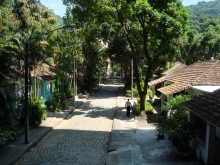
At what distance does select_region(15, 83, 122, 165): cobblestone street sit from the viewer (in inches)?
553

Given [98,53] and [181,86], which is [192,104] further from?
[98,53]

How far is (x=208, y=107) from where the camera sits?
40.9 feet

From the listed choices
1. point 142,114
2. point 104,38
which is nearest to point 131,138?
point 142,114

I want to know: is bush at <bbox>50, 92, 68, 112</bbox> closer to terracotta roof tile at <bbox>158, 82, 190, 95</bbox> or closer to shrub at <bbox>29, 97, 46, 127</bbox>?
shrub at <bbox>29, 97, 46, 127</bbox>

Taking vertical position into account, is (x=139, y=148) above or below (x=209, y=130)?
below

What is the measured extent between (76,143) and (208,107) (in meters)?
7.87

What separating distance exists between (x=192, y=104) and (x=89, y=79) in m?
30.6

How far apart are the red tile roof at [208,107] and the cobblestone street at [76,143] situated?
16.1ft

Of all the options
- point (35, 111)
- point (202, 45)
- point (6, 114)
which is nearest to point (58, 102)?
point (35, 111)

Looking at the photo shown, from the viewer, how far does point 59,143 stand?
55.5 feet

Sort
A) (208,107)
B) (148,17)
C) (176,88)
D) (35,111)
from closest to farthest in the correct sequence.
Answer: (208,107)
(35,111)
(148,17)
(176,88)

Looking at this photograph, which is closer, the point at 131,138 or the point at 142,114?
the point at 131,138

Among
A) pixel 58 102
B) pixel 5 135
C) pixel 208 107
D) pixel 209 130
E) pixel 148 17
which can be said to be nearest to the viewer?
pixel 209 130

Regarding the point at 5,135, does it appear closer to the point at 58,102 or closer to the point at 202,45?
the point at 58,102
